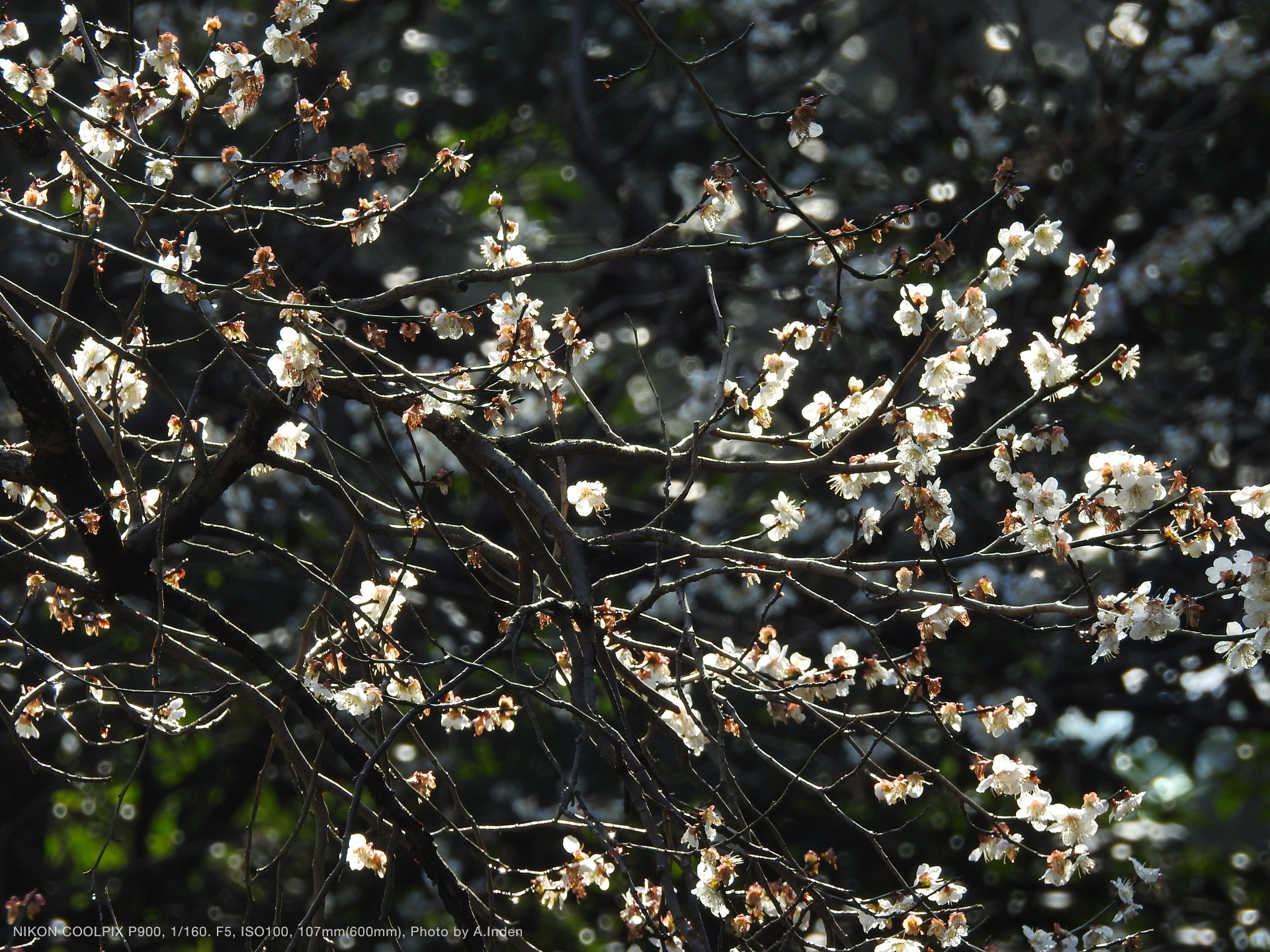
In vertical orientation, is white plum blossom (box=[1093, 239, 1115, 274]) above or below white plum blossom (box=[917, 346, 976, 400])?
above

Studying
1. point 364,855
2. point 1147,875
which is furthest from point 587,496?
point 1147,875

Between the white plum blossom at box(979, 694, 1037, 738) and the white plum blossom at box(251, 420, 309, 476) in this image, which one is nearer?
the white plum blossom at box(979, 694, 1037, 738)

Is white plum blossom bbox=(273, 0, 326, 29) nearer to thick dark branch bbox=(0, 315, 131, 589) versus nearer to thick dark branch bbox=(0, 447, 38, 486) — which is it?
thick dark branch bbox=(0, 315, 131, 589)

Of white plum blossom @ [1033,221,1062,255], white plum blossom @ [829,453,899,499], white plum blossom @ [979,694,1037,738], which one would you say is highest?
white plum blossom @ [1033,221,1062,255]

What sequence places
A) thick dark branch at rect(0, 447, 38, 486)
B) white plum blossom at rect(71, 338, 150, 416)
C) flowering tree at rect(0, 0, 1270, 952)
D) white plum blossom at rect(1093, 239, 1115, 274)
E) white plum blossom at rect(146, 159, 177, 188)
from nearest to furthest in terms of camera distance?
1. flowering tree at rect(0, 0, 1270, 952)
2. white plum blossom at rect(1093, 239, 1115, 274)
3. white plum blossom at rect(146, 159, 177, 188)
4. thick dark branch at rect(0, 447, 38, 486)
5. white plum blossom at rect(71, 338, 150, 416)

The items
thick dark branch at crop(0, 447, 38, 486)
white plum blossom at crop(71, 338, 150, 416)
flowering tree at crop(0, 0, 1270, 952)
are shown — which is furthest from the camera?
white plum blossom at crop(71, 338, 150, 416)

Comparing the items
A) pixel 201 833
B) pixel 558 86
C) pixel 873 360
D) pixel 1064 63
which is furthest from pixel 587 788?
pixel 1064 63

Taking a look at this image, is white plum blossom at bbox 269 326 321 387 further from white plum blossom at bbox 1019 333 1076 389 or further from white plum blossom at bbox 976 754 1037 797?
white plum blossom at bbox 976 754 1037 797

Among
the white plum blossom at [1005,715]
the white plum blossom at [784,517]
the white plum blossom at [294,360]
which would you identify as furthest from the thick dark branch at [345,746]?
the white plum blossom at [1005,715]

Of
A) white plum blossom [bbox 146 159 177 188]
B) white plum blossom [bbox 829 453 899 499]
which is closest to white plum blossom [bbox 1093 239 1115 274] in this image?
white plum blossom [bbox 829 453 899 499]

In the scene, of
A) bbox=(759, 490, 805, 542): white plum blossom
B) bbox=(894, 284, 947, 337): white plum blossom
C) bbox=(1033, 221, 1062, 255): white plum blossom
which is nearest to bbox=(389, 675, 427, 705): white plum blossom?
bbox=(759, 490, 805, 542): white plum blossom

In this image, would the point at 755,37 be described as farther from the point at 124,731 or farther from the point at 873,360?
the point at 124,731

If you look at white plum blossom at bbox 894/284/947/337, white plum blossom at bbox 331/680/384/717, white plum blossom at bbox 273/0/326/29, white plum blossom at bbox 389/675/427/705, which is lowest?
white plum blossom at bbox 331/680/384/717

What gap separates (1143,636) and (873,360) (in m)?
3.33
